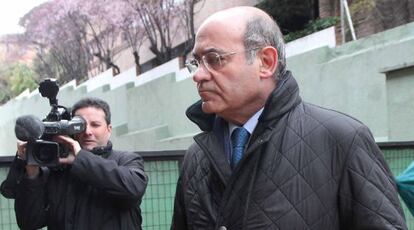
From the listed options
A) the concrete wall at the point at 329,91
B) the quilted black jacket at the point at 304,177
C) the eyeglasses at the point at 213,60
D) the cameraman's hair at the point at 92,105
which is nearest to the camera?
the quilted black jacket at the point at 304,177

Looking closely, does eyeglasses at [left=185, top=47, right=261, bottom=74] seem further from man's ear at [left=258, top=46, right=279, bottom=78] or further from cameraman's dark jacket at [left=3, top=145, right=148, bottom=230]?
cameraman's dark jacket at [left=3, top=145, right=148, bottom=230]

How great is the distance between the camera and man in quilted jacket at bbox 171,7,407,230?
1.65 metres

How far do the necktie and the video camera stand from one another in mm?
1116

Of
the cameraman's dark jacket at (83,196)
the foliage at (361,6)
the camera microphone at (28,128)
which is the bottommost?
the cameraman's dark jacket at (83,196)

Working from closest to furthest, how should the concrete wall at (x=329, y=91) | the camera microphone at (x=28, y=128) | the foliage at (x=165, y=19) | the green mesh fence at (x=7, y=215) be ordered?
the camera microphone at (x=28, y=128) → the green mesh fence at (x=7, y=215) → the concrete wall at (x=329, y=91) → the foliage at (x=165, y=19)

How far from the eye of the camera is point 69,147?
279cm

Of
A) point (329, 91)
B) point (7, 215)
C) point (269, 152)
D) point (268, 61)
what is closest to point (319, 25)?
point (329, 91)

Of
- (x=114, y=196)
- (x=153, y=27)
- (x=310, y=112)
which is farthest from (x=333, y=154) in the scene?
(x=153, y=27)

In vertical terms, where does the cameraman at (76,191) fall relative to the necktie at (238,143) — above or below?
below

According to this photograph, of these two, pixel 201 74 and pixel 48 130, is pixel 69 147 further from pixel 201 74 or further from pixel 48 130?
pixel 201 74

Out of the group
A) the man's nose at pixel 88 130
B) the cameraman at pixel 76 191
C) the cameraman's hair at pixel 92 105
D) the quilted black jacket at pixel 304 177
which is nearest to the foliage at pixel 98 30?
the cameraman's hair at pixel 92 105

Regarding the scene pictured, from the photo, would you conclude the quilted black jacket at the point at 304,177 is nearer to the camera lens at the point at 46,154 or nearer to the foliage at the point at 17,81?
the camera lens at the point at 46,154

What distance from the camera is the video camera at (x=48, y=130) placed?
8.42 ft

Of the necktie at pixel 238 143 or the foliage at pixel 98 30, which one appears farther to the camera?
the foliage at pixel 98 30
